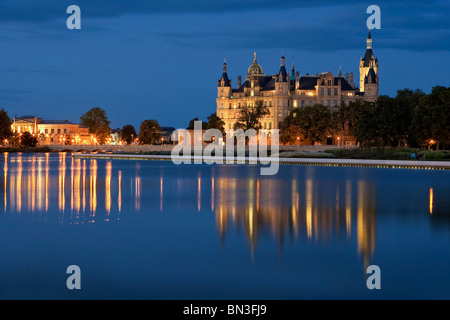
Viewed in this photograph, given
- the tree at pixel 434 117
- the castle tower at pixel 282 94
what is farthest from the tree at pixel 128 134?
the tree at pixel 434 117

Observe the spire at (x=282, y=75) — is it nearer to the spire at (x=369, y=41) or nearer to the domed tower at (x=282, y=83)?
the domed tower at (x=282, y=83)

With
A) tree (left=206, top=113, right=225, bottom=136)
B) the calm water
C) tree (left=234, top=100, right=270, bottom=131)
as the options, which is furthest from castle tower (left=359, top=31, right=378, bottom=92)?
the calm water

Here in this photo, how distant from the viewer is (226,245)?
1507cm

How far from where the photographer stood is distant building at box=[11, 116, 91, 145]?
591ft

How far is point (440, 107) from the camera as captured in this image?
2574 inches

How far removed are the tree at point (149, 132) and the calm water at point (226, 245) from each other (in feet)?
340

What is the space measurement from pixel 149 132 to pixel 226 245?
116813 mm

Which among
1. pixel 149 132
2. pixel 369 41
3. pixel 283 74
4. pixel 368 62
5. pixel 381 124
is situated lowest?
pixel 381 124

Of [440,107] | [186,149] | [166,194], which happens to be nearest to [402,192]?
[166,194]

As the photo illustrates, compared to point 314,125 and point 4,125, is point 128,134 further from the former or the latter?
point 314,125

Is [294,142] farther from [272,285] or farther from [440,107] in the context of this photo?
[272,285]

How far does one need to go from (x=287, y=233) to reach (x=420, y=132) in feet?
189

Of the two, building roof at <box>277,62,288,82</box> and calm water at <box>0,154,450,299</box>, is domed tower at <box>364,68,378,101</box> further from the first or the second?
calm water at <box>0,154,450,299</box>

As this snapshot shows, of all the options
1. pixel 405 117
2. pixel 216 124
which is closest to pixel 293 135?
pixel 216 124
